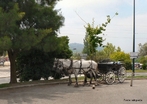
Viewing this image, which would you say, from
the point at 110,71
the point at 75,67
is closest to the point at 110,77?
the point at 110,71

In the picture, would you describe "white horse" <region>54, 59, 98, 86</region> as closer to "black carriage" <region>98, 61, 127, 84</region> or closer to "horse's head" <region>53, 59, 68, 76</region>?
"horse's head" <region>53, 59, 68, 76</region>

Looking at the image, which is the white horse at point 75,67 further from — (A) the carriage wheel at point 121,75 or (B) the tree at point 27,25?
(A) the carriage wheel at point 121,75

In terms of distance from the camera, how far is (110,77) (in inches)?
649

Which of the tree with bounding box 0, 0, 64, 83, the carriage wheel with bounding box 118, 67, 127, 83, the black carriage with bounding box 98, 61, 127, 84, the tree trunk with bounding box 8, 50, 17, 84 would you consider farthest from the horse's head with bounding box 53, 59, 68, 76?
the carriage wheel with bounding box 118, 67, 127, 83

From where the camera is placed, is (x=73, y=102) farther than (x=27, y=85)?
No

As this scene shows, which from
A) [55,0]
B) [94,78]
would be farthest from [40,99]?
[55,0]

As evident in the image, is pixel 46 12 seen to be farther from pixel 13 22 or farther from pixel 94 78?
pixel 94 78

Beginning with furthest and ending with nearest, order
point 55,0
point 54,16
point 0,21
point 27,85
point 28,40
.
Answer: point 55,0 < point 54,16 < point 27,85 < point 28,40 < point 0,21

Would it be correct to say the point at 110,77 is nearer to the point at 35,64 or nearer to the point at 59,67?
the point at 59,67

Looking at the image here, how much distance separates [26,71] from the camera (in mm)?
16594

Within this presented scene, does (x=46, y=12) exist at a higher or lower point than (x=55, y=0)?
lower

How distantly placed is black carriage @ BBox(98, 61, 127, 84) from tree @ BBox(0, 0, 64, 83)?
3.74 metres

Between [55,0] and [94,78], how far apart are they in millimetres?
5478

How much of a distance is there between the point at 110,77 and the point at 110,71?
15.3 inches
